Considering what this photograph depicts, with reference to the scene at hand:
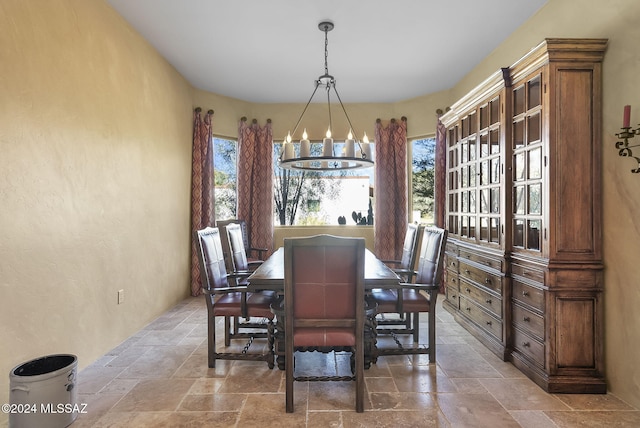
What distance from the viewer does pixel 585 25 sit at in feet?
8.20

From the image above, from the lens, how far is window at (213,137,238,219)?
5215 millimetres

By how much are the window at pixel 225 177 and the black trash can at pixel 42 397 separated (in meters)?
3.42

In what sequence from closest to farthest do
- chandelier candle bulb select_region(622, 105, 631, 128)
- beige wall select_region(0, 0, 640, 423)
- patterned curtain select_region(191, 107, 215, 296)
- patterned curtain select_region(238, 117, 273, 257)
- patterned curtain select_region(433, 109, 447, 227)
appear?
chandelier candle bulb select_region(622, 105, 631, 128), beige wall select_region(0, 0, 640, 423), patterned curtain select_region(191, 107, 215, 296), patterned curtain select_region(433, 109, 447, 227), patterned curtain select_region(238, 117, 273, 257)

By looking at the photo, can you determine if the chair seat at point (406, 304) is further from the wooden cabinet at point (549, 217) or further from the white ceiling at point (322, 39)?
the white ceiling at point (322, 39)

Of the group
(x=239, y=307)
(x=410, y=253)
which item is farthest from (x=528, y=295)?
(x=239, y=307)

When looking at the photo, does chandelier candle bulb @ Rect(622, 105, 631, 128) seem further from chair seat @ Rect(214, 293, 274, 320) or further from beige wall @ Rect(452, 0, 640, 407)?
chair seat @ Rect(214, 293, 274, 320)

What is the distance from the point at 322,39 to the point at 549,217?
2.59m

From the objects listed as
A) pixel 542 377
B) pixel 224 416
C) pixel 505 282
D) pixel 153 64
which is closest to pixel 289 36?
pixel 153 64

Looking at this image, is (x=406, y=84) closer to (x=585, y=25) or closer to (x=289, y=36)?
(x=289, y=36)

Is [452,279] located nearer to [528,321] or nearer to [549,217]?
[528,321]

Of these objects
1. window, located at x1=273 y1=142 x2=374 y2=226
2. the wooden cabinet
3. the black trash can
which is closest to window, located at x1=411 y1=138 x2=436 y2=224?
window, located at x1=273 y1=142 x2=374 y2=226

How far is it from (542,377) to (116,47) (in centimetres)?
417

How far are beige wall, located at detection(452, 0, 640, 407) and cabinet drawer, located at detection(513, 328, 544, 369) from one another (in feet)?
1.24

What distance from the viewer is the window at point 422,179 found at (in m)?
5.27
